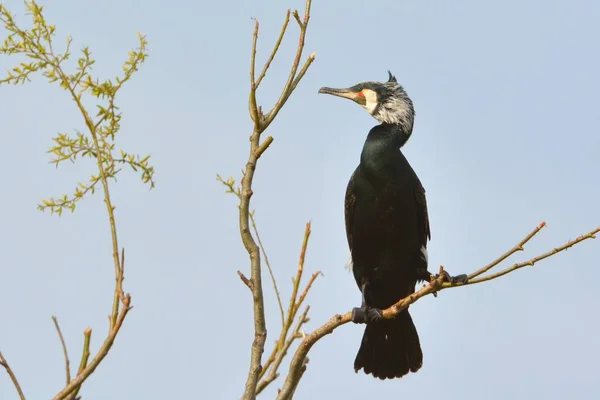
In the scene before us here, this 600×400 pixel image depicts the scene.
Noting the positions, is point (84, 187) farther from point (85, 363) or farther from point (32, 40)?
point (85, 363)

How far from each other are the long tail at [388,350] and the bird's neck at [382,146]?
95cm

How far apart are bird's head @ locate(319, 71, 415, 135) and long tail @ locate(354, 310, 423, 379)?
1.23 meters

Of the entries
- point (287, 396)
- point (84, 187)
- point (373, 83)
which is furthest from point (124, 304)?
point (373, 83)

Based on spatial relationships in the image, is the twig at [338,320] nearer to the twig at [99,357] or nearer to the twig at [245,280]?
the twig at [245,280]

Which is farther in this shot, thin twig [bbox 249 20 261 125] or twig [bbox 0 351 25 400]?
A: thin twig [bbox 249 20 261 125]

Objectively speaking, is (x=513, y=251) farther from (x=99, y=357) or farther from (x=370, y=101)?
(x=370, y=101)

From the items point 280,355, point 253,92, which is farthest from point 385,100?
point 280,355

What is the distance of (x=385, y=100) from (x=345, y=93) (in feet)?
1.23

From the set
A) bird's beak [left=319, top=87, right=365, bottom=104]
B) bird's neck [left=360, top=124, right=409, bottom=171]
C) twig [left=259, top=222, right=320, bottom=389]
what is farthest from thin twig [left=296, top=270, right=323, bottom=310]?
bird's beak [left=319, top=87, right=365, bottom=104]

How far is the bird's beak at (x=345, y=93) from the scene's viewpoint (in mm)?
5840

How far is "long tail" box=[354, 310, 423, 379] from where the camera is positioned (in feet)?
17.5

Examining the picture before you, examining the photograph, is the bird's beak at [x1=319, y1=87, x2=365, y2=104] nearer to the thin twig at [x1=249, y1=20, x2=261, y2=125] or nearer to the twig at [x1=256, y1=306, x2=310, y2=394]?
the thin twig at [x1=249, y1=20, x2=261, y2=125]

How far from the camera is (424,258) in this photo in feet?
17.1

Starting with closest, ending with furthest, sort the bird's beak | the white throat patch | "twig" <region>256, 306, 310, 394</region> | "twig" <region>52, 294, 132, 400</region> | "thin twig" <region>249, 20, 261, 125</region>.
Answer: "twig" <region>52, 294, 132, 400</region> < "twig" <region>256, 306, 310, 394</region> < "thin twig" <region>249, 20, 261, 125</region> < the white throat patch < the bird's beak
